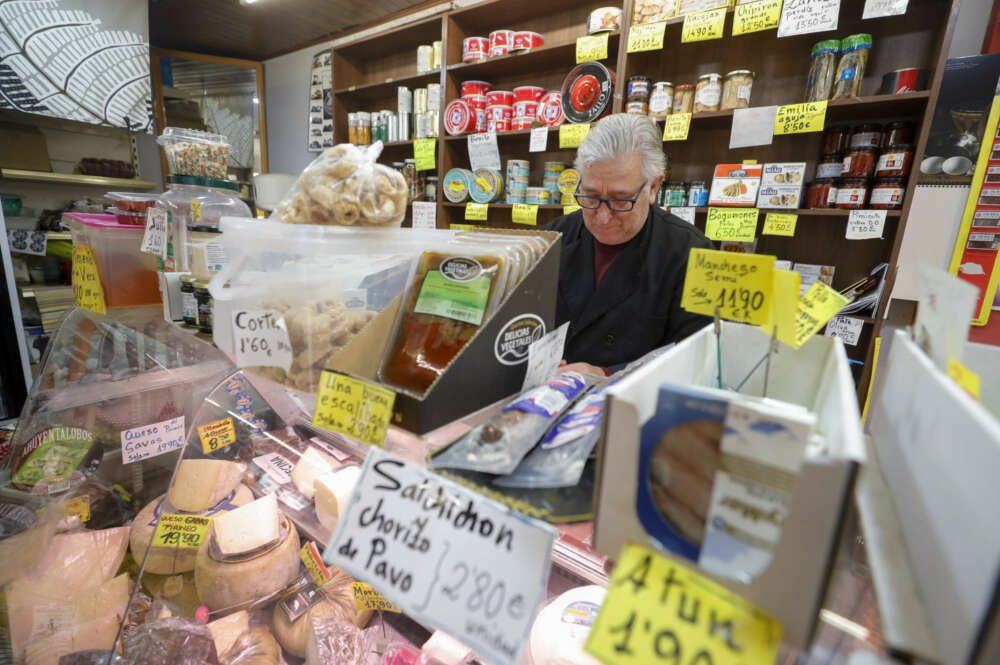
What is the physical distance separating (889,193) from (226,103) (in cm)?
566

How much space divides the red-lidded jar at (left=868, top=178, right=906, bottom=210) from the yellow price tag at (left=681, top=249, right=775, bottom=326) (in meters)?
1.79

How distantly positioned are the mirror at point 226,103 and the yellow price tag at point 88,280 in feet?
11.8

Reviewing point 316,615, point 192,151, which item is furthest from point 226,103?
point 316,615

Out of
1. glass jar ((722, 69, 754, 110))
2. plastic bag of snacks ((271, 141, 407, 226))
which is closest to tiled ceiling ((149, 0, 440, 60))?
glass jar ((722, 69, 754, 110))

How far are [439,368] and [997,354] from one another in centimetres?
63

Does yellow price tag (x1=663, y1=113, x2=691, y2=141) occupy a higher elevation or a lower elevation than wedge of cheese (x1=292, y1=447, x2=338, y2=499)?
higher

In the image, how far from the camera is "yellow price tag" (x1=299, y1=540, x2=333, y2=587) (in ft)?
3.36

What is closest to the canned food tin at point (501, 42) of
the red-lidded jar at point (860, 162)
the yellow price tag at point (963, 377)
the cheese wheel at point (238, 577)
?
the red-lidded jar at point (860, 162)

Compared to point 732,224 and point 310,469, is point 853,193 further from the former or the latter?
point 310,469

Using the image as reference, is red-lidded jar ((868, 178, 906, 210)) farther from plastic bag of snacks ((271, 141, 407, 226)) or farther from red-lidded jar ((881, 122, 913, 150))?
plastic bag of snacks ((271, 141, 407, 226))

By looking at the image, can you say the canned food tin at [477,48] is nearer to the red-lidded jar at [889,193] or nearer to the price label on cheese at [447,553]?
the red-lidded jar at [889,193]

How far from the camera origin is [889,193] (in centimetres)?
176

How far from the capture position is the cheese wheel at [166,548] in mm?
993

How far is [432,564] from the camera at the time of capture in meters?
0.47
